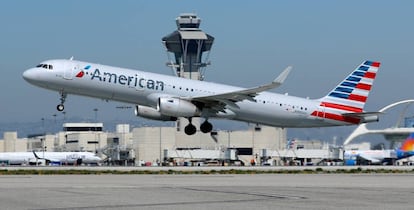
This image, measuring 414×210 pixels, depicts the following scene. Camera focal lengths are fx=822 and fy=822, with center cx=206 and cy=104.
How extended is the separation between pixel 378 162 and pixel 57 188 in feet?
310

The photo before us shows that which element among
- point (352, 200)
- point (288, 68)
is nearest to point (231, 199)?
point (352, 200)

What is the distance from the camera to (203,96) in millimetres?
60406

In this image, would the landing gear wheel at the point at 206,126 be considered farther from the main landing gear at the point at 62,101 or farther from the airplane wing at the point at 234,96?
the main landing gear at the point at 62,101

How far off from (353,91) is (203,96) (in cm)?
1424

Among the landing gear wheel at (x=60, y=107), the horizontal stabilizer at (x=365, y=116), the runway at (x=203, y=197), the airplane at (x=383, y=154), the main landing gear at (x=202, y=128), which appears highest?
the landing gear wheel at (x=60, y=107)

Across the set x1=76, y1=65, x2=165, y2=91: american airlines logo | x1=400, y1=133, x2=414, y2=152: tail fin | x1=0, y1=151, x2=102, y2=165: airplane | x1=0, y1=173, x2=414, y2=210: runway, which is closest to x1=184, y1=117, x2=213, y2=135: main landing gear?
x1=76, y1=65, x2=165, y2=91: american airlines logo

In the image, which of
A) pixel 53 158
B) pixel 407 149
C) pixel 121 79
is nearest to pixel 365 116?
pixel 121 79

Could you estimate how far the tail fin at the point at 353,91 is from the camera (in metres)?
66.2

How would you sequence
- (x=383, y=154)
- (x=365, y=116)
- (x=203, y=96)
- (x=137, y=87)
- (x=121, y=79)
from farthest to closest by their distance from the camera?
1. (x=383, y=154)
2. (x=365, y=116)
3. (x=203, y=96)
4. (x=137, y=87)
5. (x=121, y=79)

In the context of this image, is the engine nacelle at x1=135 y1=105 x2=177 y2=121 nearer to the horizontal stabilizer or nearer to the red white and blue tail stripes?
the red white and blue tail stripes

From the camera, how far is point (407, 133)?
390 feet

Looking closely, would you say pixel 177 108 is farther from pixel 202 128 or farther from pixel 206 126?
pixel 202 128

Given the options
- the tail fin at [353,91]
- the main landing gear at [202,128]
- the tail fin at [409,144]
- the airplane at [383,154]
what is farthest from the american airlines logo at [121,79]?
the tail fin at [409,144]

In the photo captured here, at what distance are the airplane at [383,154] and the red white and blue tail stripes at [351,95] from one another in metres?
54.4
